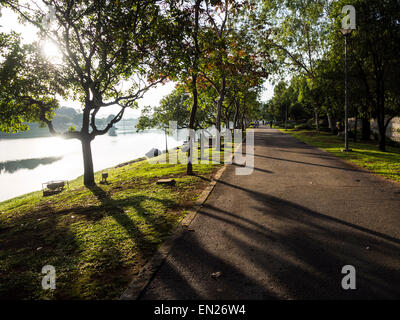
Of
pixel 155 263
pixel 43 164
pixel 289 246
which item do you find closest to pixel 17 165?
pixel 43 164

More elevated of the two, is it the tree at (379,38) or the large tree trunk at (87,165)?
the tree at (379,38)

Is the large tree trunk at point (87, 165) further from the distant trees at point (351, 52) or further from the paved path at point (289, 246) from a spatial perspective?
the distant trees at point (351, 52)

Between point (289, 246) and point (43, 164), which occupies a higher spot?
point (289, 246)

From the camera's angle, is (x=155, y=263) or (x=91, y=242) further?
(x=91, y=242)

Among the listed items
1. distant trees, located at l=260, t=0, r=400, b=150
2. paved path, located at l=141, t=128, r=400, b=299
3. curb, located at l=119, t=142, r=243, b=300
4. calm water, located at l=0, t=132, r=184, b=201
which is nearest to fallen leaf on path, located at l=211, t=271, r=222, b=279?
paved path, located at l=141, t=128, r=400, b=299

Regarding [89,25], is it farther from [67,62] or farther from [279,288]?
[279,288]

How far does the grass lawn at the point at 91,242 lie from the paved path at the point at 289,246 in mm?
596

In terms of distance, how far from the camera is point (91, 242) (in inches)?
192

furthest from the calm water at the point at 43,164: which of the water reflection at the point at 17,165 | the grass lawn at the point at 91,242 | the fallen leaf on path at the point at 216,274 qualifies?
the fallen leaf on path at the point at 216,274

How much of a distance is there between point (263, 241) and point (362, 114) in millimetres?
27026

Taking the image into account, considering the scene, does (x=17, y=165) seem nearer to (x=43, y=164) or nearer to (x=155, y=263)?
(x=43, y=164)

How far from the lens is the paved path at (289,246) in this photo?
3146mm

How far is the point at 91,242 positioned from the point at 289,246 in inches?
150

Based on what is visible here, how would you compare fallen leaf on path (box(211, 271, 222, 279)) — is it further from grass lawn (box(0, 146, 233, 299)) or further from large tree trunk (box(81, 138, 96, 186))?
large tree trunk (box(81, 138, 96, 186))
